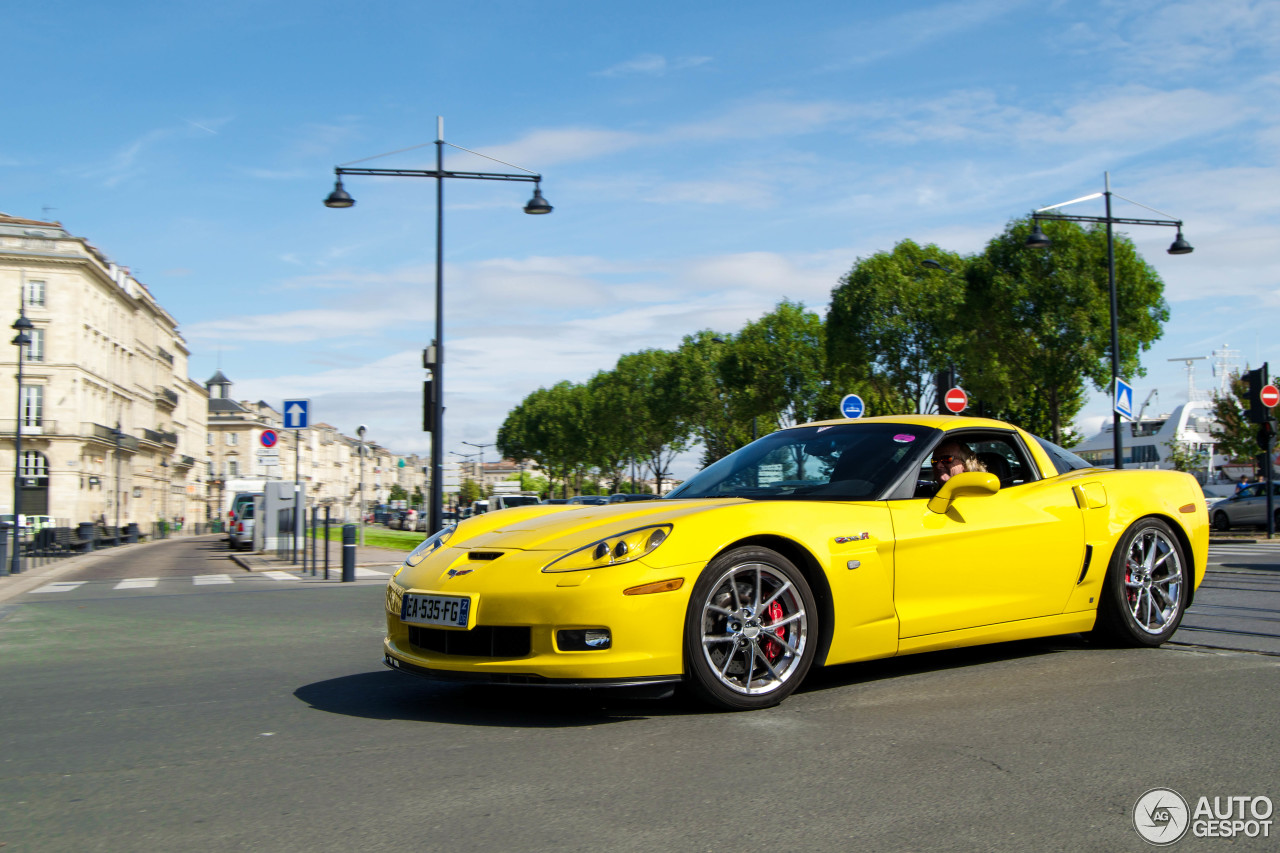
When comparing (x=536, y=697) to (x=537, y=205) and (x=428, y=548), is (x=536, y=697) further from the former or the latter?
(x=537, y=205)

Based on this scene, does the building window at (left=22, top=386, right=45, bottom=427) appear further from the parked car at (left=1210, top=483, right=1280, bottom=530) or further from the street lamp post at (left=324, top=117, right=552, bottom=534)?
the parked car at (left=1210, top=483, right=1280, bottom=530)

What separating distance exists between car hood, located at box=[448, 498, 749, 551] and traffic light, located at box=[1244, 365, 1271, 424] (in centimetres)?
2137

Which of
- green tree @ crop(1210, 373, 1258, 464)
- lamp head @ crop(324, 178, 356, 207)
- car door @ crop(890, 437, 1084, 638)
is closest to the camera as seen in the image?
car door @ crop(890, 437, 1084, 638)

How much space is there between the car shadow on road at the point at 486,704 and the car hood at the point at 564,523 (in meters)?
0.66

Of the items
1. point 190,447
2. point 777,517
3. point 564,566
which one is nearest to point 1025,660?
point 777,517

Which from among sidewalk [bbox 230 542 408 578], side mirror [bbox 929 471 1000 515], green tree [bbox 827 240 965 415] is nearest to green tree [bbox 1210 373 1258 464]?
green tree [bbox 827 240 965 415]

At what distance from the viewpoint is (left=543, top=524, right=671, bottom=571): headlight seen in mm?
4543

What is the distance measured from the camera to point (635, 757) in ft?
13.1

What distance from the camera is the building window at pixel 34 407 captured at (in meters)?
65.4

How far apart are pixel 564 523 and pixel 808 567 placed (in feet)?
3.78

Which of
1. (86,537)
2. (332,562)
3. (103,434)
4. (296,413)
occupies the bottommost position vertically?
(86,537)

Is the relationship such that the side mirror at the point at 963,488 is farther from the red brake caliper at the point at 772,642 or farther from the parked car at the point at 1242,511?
the parked car at the point at 1242,511

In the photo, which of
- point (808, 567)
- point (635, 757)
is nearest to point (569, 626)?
point (635, 757)

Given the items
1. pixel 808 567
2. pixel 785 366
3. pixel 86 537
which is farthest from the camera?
pixel 785 366
